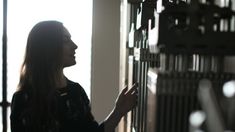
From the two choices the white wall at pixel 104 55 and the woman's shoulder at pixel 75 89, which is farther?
the white wall at pixel 104 55

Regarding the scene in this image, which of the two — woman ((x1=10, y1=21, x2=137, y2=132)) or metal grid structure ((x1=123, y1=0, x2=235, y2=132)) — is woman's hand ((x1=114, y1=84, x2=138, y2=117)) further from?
metal grid structure ((x1=123, y1=0, x2=235, y2=132))

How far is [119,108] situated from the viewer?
147 centimetres

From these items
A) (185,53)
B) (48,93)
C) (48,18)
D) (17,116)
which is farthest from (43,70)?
(48,18)

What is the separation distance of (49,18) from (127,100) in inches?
97.0

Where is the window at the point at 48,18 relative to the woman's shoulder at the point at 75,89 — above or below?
above

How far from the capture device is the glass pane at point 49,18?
144 inches

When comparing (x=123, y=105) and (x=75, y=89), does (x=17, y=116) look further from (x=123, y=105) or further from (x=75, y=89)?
(x=123, y=105)

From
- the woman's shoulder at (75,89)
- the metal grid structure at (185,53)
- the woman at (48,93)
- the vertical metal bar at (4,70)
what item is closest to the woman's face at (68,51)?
the woman at (48,93)

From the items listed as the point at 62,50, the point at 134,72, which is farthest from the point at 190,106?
the point at 62,50

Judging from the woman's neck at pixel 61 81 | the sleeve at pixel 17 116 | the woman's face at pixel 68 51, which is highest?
the woman's face at pixel 68 51

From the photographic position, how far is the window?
365 cm

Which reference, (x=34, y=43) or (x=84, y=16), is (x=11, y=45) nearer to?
(x=84, y=16)

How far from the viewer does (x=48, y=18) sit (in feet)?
12.0

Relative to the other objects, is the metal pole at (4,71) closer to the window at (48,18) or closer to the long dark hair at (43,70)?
the window at (48,18)
